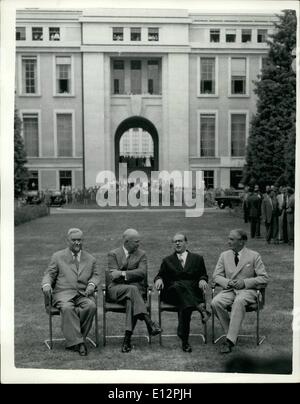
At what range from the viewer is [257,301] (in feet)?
19.1

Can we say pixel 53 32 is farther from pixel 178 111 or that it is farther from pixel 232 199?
pixel 232 199

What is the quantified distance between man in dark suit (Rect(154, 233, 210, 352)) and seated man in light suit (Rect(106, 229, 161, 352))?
0.22 meters

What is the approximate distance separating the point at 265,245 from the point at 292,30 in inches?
306

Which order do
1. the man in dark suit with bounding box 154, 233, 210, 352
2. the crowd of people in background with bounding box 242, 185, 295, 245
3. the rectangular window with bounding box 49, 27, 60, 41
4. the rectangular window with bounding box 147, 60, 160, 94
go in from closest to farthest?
1. the man in dark suit with bounding box 154, 233, 210, 352
2. the rectangular window with bounding box 49, 27, 60, 41
3. the rectangular window with bounding box 147, 60, 160, 94
4. the crowd of people in background with bounding box 242, 185, 295, 245

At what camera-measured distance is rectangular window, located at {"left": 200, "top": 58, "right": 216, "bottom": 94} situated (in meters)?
9.09

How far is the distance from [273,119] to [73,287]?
44.6 ft

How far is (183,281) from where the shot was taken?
596 cm

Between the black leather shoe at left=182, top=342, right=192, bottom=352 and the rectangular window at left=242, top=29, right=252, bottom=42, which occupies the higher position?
the rectangular window at left=242, top=29, right=252, bottom=42

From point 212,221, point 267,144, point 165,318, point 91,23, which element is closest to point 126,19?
point 91,23

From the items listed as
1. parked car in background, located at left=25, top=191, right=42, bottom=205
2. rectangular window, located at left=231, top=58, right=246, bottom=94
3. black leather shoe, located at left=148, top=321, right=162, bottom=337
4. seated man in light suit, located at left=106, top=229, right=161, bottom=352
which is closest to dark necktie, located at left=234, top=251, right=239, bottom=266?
seated man in light suit, located at left=106, top=229, right=161, bottom=352

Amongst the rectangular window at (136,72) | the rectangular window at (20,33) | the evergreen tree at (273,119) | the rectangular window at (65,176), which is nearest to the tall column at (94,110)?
the rectangular window at (65,176)

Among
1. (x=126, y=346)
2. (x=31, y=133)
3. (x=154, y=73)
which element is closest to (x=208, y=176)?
(x=126, y=346)

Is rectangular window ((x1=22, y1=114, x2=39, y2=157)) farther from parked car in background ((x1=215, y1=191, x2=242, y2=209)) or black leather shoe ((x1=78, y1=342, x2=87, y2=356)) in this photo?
black leather shoe ((x1=78, y1=342, x2=87, y2=356))

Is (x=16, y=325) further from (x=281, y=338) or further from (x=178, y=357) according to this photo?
(x=281, y=338)
